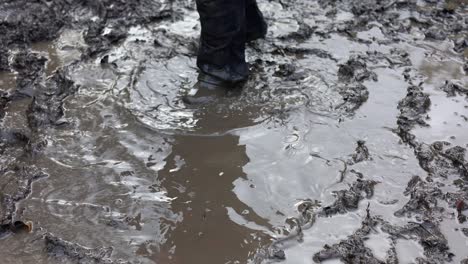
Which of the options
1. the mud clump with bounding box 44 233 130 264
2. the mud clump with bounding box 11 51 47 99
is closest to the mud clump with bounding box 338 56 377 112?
the mud clump with bounding box 44 233 130 264

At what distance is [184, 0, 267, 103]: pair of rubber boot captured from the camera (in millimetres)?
3115

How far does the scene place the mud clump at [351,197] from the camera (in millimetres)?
2404

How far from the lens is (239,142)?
2855mm

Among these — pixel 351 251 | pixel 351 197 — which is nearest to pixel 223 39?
pixel 351 197

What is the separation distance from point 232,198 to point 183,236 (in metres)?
0.33

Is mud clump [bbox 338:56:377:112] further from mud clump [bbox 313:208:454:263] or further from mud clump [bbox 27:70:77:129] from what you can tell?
mud clump [bbox 27:70:77:129]

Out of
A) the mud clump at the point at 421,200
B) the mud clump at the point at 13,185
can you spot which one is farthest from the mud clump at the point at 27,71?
the mud clump at the point at 421,200

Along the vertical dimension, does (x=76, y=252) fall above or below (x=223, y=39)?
below

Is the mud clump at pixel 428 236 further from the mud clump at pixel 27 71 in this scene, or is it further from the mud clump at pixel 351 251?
the mud clump at pixel 27 71

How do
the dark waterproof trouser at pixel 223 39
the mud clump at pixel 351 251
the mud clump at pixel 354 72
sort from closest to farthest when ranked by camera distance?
the mud clump at pixel 351 251 < the dark waterproof trouser at pixel 223 39 < the mud clump at pixel 354 72

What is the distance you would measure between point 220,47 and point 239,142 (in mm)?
698

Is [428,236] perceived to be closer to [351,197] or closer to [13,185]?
[351,197]

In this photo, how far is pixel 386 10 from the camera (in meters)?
4.18

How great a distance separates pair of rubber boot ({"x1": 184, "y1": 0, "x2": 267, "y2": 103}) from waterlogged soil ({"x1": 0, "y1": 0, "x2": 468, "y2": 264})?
0.08 meters
